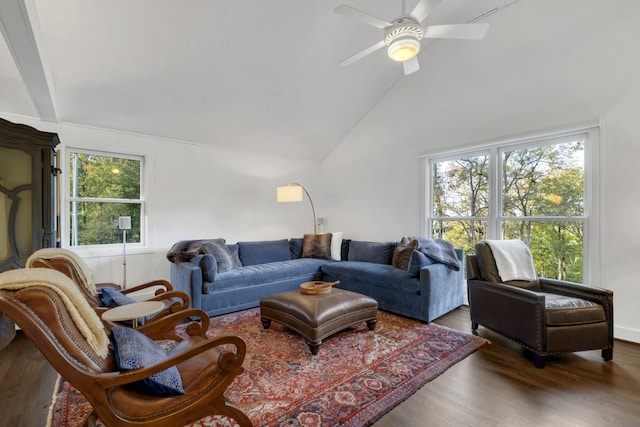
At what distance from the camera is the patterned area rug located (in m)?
1.72

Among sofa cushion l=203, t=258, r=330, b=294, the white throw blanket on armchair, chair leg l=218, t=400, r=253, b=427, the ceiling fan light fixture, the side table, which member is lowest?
chair leg l=218, t=400, r=253, b=427

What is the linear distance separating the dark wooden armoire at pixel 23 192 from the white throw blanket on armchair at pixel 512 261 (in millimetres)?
4392

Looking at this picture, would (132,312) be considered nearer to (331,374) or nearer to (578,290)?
(331,374)

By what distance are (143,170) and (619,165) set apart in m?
5.55

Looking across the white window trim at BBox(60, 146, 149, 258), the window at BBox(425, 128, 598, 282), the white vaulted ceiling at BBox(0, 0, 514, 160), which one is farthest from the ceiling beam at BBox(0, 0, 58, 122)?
the window at BBox(425, 128, 598, 282)

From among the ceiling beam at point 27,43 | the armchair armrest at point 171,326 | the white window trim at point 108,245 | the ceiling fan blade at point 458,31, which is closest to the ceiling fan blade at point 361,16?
the ceiling fan blade at point 458,31

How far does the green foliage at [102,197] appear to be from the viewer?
3619 mm

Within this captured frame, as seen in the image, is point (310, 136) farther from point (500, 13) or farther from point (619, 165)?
point (619, 165)

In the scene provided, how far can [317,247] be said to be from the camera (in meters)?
4.78

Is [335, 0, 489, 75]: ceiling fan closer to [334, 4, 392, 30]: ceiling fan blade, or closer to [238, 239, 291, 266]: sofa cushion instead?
[334, 4, 392, 30]: ceiling fan blade

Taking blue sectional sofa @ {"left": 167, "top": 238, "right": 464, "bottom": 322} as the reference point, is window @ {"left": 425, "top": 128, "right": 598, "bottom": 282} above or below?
above

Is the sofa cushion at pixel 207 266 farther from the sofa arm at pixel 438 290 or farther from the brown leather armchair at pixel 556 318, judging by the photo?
the brown leather armchair at pixel 556 318

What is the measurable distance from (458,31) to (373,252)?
9.51ft

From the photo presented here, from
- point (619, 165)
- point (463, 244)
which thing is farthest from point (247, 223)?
point (619, 165)
